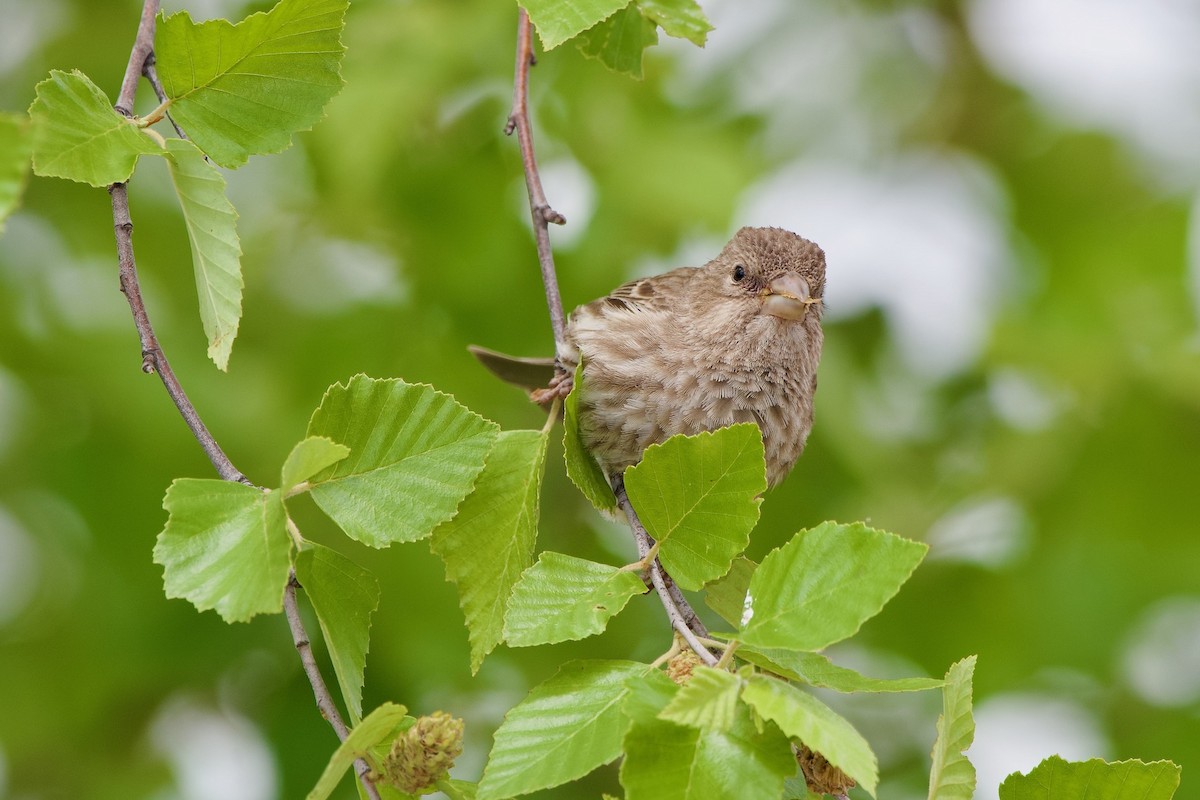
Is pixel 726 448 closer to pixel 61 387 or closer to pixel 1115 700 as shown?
pixel 61 387

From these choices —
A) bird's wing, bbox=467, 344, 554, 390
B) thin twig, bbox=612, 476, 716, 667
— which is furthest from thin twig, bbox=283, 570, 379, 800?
bird's wing, bbox=467, 344, 554, 390

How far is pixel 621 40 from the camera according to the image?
3.51 metres

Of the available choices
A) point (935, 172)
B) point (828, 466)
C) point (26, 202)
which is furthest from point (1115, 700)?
point (26, 202)

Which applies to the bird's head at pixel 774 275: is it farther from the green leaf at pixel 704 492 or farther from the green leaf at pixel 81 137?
the green leaf at pixel 81 137

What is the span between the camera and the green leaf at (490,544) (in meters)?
2.83

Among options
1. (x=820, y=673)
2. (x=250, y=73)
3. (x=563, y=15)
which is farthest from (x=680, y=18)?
(x=820, y=673)

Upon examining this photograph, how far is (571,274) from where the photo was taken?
18.3 ft

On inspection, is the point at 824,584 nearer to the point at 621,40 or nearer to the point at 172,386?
the point at 172,386

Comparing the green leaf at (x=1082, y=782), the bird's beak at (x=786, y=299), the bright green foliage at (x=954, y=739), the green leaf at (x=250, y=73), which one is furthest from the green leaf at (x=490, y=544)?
the bird's beak at (x=786, y=299)

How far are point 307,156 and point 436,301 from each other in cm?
87

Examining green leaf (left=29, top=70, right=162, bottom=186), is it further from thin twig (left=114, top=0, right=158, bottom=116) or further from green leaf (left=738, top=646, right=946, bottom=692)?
green leaf (left=738, top=646, right=946, bottom=692)

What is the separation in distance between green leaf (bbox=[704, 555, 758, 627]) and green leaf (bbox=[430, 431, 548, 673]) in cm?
49

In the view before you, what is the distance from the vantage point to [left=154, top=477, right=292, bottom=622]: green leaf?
2098 millimetres

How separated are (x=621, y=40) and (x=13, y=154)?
2.13 meters
